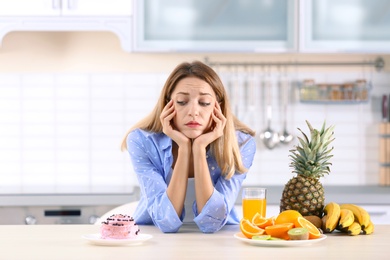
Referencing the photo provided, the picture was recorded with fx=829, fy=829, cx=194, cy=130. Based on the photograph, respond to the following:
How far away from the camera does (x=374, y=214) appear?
4.16m

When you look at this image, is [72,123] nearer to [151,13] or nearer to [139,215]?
[151,13]

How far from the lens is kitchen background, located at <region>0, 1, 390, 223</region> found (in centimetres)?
464

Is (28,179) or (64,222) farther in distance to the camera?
(28,179)

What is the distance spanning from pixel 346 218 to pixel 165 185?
2.05 ft

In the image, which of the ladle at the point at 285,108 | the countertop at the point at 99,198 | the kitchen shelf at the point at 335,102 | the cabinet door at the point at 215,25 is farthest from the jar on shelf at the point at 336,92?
the countertop at the point at 99,198

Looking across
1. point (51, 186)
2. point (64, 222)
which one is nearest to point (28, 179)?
point (51, 186)

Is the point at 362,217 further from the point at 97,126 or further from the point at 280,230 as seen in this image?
the point at 97,126

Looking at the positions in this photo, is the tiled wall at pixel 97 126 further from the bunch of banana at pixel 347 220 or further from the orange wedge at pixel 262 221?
the orange wedge at pixel 262 221

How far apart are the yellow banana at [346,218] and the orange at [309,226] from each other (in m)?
0.16

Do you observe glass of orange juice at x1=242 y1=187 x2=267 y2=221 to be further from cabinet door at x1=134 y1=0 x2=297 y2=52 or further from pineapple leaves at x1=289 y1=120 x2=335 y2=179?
cabinet door at x1=134 y1=0 x2=297 y2=52

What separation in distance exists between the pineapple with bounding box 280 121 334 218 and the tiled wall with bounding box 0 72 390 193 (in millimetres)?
2093

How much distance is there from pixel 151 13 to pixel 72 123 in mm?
785

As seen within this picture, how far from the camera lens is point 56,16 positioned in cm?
432

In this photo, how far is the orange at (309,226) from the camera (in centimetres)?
Answer: 232
